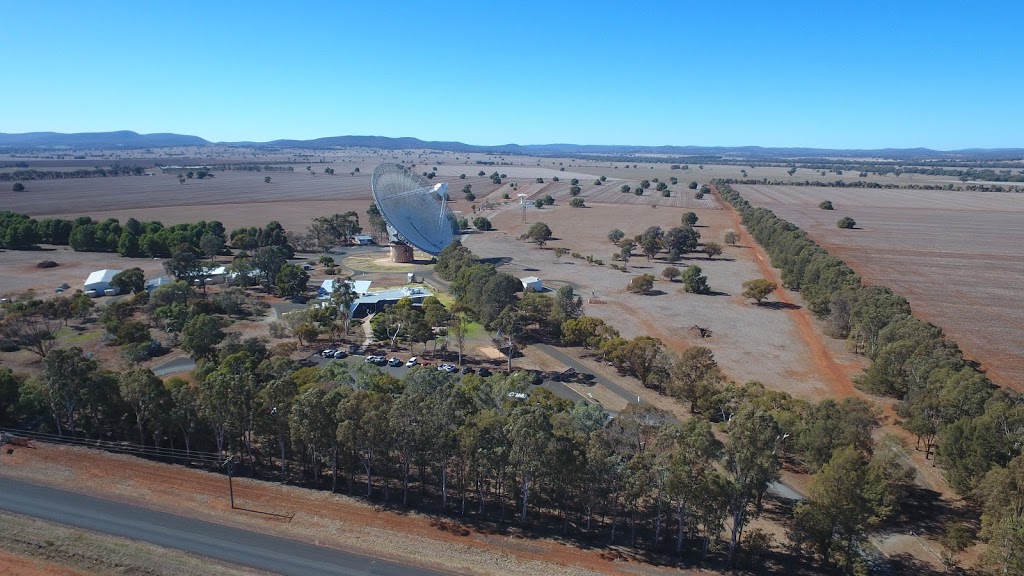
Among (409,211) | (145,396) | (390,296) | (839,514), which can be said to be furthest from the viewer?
(409,211)

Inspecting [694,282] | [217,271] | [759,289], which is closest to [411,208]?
[217,271]

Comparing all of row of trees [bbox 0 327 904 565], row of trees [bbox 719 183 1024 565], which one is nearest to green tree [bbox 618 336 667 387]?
row of trees [bbox 0 327 904 565]

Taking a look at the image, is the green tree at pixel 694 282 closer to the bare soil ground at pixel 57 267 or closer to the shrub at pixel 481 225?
the shrub at pixel 481 225

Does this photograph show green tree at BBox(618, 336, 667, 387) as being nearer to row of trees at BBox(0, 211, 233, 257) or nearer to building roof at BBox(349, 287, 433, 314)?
building roof at BBox(349, 287, 433, 314)

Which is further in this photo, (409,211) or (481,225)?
(481,225)

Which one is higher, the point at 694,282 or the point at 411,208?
the point at 411,208

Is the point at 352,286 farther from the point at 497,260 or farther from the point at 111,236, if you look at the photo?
the point at 111,236
